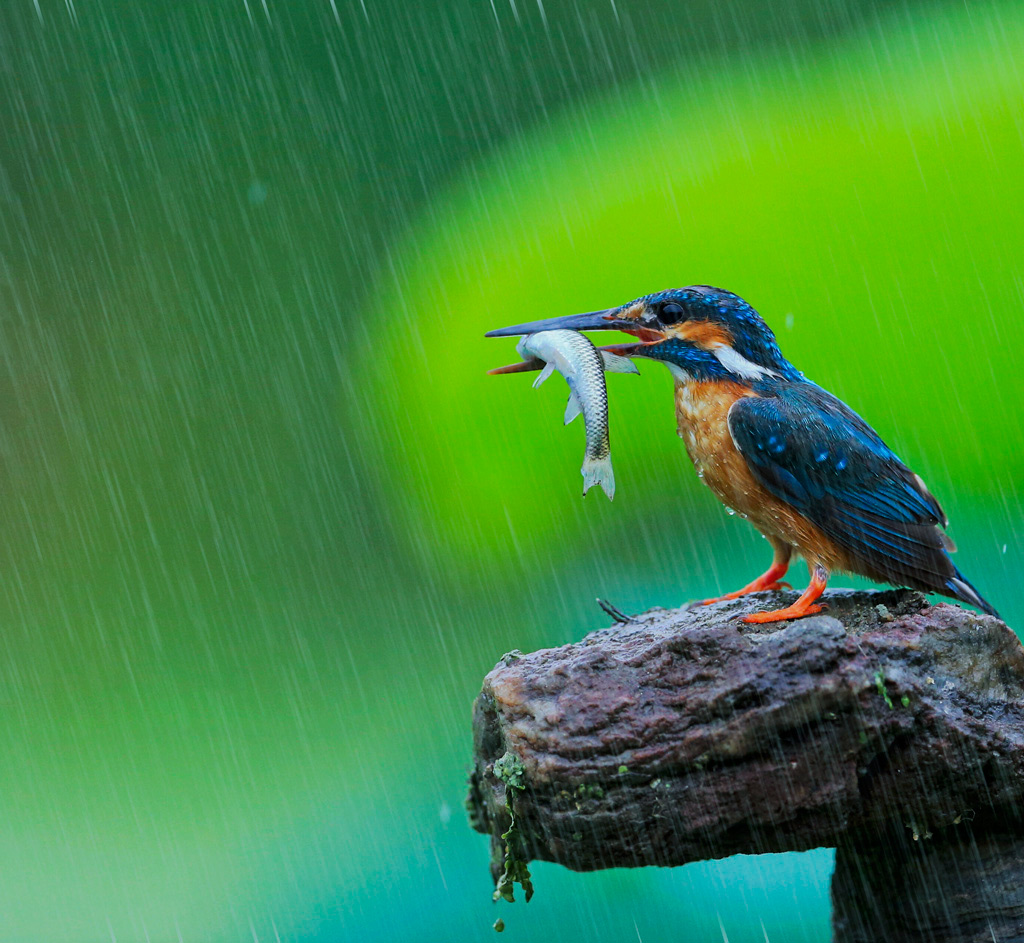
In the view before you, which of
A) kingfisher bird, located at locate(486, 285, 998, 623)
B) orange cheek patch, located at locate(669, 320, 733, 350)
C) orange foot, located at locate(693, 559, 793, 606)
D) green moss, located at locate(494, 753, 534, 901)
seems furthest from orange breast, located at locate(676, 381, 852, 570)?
green moss, located at locate(494, 753, 534, 901)

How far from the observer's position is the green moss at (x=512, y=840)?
2.30m

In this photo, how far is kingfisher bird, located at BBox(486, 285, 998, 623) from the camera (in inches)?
102

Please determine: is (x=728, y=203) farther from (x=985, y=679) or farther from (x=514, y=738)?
(x=514, y=738)

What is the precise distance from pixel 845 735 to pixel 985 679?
508 millimetres

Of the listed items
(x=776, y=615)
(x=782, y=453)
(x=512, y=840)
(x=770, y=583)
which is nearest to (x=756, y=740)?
(x=776, y=615)

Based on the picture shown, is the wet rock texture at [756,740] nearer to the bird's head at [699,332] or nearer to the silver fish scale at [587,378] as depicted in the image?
the silver fish scale at [587,378]

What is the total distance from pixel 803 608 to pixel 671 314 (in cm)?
90

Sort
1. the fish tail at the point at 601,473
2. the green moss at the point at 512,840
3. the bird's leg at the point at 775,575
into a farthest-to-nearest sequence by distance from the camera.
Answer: the bird's leg at the point at 775,575 → the fish tail at the point at 601,473 → the green moss at the point at 512,840

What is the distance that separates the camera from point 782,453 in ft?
8.45

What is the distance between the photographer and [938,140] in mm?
4129

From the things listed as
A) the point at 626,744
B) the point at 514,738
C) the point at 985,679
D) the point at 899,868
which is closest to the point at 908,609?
the point at 985,679

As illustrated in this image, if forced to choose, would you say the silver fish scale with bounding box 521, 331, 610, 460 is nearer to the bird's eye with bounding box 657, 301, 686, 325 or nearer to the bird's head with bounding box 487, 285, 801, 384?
the bird's head with bounding box 487, 285, 801, 384

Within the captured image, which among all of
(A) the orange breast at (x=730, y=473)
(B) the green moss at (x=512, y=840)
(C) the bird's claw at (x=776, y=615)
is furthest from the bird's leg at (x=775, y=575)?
(B) the green moss at (x=512, y=840)

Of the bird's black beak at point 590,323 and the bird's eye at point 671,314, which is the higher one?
the bird's black beak at point 590,323
